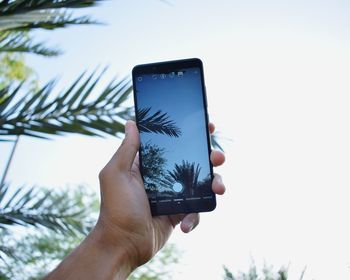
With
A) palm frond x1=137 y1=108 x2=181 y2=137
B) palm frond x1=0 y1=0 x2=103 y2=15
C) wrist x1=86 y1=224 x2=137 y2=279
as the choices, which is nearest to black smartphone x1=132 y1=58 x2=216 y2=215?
palm frond x1=137 y1=108 x2=181 y2=137

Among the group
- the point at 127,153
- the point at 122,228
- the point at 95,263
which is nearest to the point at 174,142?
the point at 127,153

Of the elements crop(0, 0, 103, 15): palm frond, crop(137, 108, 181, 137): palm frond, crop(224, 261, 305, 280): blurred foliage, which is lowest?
crop(224, 261, 305, 280): blurred foliage

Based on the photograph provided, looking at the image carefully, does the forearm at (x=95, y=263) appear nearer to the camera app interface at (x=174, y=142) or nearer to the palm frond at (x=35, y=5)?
the camera app interface at (x=174, y=142)

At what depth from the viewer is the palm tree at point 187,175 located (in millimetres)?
1491

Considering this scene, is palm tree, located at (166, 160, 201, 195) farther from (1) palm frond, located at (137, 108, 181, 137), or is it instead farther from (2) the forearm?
(2) the forearm

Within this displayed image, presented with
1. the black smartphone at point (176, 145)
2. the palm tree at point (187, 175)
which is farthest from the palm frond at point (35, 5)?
the palm tree at point (187, 175)

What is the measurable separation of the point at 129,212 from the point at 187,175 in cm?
22

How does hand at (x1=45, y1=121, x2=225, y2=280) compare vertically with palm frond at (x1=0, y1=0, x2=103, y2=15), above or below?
below

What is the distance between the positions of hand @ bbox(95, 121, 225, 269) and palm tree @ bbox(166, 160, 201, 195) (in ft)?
0.22

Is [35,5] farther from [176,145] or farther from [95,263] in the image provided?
[95,263]

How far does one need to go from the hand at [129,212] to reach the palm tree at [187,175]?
0.07m

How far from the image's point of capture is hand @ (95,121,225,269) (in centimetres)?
135

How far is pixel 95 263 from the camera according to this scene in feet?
4.10

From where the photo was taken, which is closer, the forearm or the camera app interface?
the forearm
